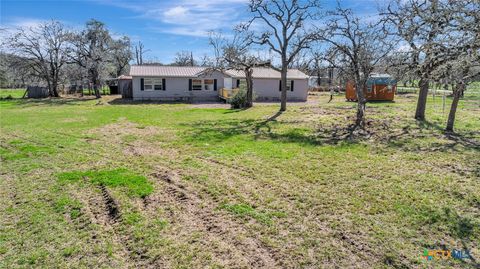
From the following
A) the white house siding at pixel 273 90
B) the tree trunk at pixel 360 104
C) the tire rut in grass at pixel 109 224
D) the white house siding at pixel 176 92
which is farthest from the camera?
the white house siding at pixel 273 90

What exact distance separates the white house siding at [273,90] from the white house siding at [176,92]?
364cm

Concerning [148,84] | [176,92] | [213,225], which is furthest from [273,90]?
[213,225]

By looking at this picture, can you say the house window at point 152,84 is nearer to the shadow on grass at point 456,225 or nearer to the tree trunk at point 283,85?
the tree trunk at point 283,85

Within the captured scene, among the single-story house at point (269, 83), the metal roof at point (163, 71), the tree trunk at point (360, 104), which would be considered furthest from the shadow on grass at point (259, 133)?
the single-story house at point (269, 83)

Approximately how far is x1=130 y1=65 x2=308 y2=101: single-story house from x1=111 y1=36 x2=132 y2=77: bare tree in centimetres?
1136

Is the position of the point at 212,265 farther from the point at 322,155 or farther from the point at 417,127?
the point at 417,127

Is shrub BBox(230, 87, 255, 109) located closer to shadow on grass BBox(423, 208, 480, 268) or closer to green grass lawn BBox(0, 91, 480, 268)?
green grass lawn BBox(0, 91, 480, 268)

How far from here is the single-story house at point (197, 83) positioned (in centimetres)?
2628

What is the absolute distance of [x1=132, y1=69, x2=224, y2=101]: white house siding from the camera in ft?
85.6

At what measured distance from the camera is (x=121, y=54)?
39.5 m

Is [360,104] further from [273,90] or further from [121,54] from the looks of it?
[121,54]

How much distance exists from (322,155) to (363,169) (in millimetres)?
1337

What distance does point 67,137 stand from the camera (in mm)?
10070

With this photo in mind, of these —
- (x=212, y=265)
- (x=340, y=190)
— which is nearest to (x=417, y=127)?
(x=340, y=190)
